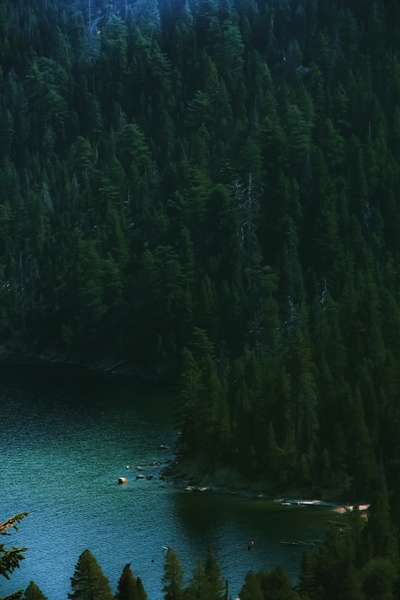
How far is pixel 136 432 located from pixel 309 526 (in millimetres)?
40077

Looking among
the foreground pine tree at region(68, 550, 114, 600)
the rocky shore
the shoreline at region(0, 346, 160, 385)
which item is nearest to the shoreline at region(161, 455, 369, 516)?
the rocky shore

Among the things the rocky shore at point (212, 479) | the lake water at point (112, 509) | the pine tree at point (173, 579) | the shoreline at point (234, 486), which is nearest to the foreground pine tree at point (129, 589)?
the pine tree at point (173, 579)

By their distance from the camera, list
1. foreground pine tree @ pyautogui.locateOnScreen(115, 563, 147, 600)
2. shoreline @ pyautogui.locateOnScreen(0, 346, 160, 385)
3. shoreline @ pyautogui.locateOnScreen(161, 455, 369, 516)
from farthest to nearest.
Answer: shoreline @ pyautogui.locateOnScreen(0, 346, 160, 385) < shoreline @ pyautogui.locateOnScreen(161, 455, 369, 516) < foreground pine tree @ pyautogui.locateOnScreen(115, 563, 147, 600)

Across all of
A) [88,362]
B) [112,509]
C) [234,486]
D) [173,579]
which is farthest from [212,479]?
[88,362]

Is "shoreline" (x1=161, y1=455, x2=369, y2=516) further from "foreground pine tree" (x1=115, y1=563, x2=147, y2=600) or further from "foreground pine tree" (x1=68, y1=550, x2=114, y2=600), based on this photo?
"foreground pine tree" (x1=68, y1=550, x2=114, y2=600)

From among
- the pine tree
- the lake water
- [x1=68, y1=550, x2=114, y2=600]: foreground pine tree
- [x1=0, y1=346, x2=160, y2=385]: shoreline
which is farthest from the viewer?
[x1=0, y1=346, x2=160, y2=385]: shoreline

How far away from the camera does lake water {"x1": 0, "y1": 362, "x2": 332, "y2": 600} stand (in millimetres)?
89938

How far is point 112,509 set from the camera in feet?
344

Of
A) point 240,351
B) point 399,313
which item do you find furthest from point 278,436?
point 240,351

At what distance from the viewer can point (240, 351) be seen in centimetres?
16675

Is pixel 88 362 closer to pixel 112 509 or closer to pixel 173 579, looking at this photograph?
pixel 112 509

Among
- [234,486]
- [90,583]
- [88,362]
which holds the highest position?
[88,362]

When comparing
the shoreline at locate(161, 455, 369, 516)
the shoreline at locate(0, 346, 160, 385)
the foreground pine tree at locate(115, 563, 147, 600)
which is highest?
the shoreline at locate(0, 346, 160, 385)

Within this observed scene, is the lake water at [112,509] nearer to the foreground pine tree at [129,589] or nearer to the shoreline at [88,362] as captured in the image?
the foreground pine tree at [129,589]
